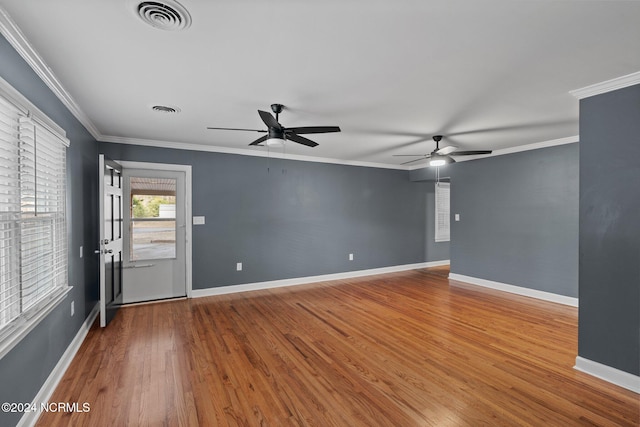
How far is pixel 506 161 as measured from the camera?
5.23 meters

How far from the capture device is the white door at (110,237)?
11.5 ft

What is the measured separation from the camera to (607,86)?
254cm

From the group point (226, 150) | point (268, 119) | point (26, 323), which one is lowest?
point (26, 323)

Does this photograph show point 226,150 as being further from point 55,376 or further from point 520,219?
point 520,219

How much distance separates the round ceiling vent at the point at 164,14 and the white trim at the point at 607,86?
10.3 ft

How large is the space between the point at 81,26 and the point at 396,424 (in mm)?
3086

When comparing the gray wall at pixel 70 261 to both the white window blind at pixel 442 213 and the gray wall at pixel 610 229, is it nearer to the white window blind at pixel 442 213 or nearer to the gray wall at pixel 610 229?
the gray wall at pixel 610 229

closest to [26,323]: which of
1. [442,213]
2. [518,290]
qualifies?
[518,290]

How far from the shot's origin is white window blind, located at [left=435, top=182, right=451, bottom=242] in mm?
7656

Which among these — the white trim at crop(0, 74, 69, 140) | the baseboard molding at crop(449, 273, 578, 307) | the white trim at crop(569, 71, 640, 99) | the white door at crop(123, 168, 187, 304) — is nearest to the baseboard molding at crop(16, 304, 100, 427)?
the white door at crop(123, 168, 187, 304)

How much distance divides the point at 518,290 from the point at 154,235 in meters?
5.85

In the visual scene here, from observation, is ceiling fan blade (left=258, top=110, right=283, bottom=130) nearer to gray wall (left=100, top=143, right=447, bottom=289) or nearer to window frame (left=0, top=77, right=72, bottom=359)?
window frame (left=0, top=77, right=72, bottom=359)

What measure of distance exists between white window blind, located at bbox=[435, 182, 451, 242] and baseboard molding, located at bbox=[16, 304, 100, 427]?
6.94 meters

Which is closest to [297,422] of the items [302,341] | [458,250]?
[302,341]
